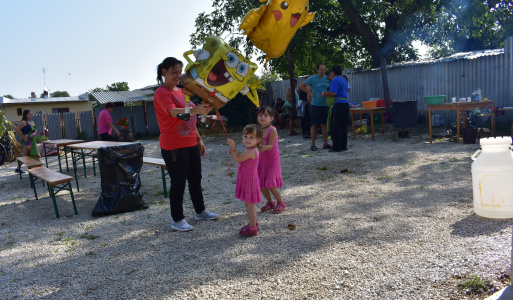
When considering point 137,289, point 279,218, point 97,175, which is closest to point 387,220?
point 279,218

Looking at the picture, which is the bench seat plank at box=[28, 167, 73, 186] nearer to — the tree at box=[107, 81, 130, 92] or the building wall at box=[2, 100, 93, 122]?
the building wall at box=[2, 100, 93, 122]

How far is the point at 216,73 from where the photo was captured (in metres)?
4.20

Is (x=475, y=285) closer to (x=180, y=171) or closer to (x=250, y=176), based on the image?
(x=250, y=176)

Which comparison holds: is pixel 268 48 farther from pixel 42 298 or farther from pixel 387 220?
pixel 42 298

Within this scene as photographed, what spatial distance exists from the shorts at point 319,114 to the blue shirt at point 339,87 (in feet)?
2.11

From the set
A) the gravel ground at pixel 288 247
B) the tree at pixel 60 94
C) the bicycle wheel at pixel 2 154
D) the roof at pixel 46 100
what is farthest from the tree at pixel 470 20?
the tree at pixel 60 94

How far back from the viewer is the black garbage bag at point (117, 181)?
235 inches

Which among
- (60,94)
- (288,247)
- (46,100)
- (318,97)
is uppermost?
(60,94)

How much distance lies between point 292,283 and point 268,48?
263 centimetres

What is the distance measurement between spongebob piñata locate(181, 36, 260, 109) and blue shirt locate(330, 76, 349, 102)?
516cm

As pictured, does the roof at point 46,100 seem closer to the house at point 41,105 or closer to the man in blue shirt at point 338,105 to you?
the house at point 41,105

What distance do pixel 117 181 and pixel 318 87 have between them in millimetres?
5451

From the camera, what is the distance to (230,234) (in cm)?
457

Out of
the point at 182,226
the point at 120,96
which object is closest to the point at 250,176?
the point at 182,226
